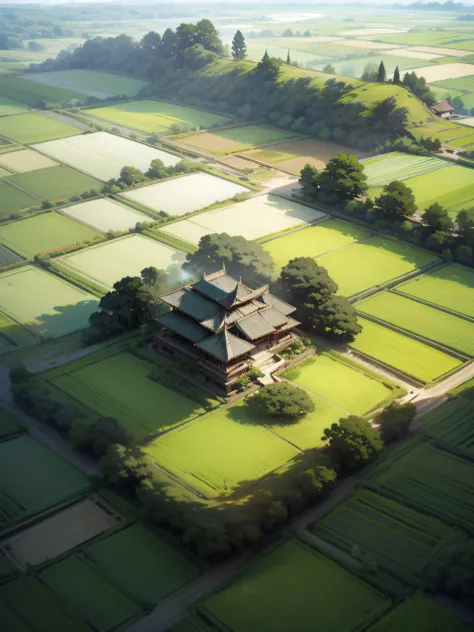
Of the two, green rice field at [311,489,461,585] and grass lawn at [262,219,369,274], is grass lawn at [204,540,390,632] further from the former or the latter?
grass lawn at [262,219,369,274]

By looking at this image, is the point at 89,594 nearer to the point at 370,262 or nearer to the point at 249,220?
the point at 370,262

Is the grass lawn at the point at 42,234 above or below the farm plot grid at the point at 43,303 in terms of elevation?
above

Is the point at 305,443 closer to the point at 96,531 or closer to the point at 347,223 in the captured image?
the point at 96,531

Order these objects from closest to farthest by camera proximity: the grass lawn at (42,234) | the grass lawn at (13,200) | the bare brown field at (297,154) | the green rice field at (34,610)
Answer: the green rice field at (34,610), the grass lawn at (42,234), the grass lawn at (13,200), the bare brown field at (297,154)

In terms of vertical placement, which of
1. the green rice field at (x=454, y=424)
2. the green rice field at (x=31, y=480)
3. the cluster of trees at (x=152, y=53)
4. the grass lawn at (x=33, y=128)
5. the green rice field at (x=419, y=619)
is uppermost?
the cluster of trees at (x=152, y=53)

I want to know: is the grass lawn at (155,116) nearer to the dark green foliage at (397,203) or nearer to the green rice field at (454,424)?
the dark green foliage at (397,203)

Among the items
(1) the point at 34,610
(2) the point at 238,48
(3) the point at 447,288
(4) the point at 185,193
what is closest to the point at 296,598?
(1) the point at 34,610

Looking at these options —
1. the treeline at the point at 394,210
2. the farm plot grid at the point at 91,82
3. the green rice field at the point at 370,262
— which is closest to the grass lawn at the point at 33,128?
the farm plot grid at the point at 91,82
